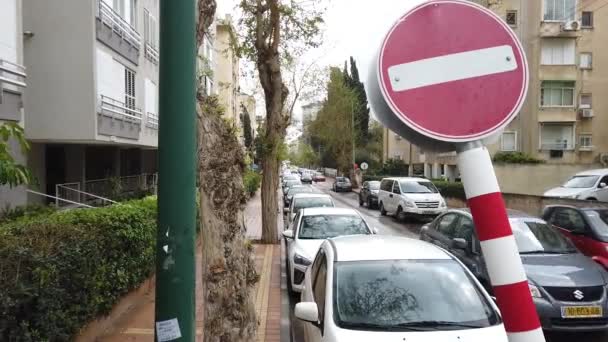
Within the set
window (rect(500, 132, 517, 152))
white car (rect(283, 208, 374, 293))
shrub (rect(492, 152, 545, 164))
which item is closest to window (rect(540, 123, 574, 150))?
window (rect(500, 132, 517, 152))

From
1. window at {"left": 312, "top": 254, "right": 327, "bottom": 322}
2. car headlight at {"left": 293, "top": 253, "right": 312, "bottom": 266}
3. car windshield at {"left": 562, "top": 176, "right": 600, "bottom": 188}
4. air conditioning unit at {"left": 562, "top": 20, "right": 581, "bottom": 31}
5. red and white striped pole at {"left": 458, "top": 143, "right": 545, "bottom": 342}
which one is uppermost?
air conditioning unit at {"left": 562, "top": 20, "right": 581, "bottom": 31}

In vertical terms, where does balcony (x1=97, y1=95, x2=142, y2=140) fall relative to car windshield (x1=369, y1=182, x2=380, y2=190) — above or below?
above

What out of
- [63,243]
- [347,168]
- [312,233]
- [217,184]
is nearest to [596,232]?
[312,233]

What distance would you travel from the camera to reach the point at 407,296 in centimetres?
475

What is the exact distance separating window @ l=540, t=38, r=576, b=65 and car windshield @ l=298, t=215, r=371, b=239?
1208 inches

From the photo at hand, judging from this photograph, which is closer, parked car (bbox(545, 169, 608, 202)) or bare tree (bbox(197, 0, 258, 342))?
bare tree (bbox(197, 0, 258, 342))

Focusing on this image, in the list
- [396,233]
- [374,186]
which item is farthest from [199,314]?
[374,186]

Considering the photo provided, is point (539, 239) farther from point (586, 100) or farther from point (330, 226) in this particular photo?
point (586, 100)

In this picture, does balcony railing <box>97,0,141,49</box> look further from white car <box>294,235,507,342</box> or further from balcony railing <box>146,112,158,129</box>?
white car <box>294,235,507,342</box>

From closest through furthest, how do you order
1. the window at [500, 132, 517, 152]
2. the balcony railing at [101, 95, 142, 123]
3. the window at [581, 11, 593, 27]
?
the balcony railing at [101, 95, 142, 123], the window at [500, 132, 517, 152], the window at [581, 11, 593, 27]

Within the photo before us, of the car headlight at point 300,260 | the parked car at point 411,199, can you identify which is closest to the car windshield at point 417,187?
the parked car at point 411,199

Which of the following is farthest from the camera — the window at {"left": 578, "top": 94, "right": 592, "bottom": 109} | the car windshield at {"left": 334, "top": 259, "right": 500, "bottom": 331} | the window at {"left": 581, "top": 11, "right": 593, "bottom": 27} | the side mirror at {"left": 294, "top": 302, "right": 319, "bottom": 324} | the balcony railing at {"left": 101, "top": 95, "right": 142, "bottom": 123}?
the window at {"left": 581, "top": 11, "right": 593, "bottom": 27}

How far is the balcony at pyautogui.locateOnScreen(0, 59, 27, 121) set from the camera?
1075cm

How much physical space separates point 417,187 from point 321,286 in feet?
62.7
